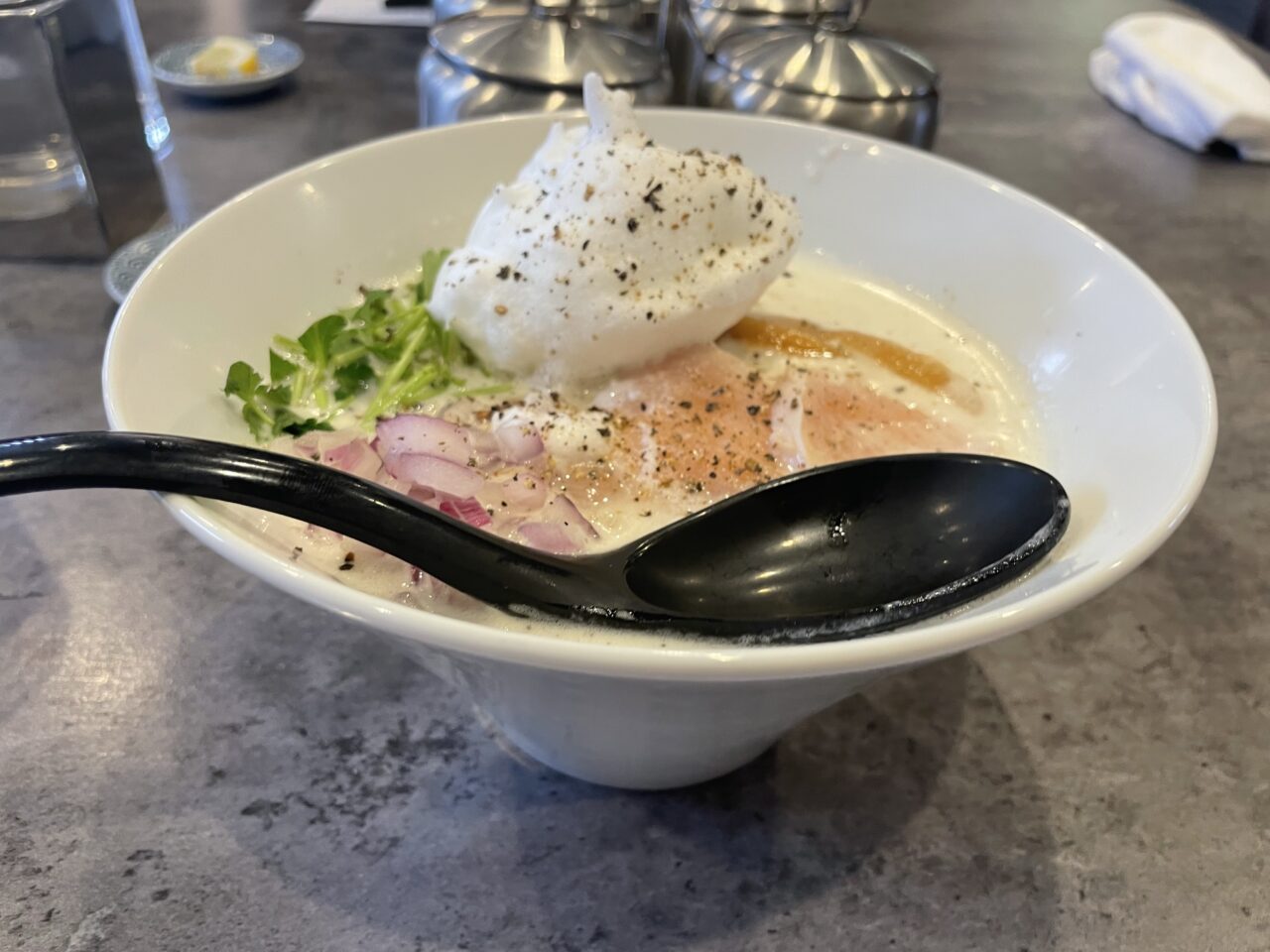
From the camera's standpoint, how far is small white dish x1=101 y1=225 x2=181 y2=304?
1328mm

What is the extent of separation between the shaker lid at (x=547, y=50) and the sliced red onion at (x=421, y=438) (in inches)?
34.8

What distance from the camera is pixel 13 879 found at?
69 centimetres

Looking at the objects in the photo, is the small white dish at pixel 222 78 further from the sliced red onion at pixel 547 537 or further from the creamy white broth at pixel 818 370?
the sliced red onion at pixel 547 537

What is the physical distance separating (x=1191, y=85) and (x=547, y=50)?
1.53 m

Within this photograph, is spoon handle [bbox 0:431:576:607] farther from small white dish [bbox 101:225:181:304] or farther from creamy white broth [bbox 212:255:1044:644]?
small white dish [bbox 101:225:181:304]

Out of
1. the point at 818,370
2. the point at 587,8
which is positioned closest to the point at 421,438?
the point at 818,370

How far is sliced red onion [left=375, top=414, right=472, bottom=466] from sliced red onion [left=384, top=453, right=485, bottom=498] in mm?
21

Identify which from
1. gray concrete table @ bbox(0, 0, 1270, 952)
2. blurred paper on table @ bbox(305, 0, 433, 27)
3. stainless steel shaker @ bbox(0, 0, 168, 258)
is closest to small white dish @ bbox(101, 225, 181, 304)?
stainless steel shaker @ bbox(0, 0, 168, 258)

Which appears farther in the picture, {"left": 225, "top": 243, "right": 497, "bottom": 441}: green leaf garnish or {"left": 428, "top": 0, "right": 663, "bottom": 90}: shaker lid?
{"left": 428, "top": 0, "right": 663, "bottom": 90}: shaker lid

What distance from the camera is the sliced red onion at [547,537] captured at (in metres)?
0.74

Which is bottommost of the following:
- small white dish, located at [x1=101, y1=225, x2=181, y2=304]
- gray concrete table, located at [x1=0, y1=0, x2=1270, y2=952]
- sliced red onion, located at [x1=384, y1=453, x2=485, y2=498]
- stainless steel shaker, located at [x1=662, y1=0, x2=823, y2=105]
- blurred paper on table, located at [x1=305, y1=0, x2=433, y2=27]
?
gray concrete table, located at [x1=0, y1=0, x2=1270, y2=952]

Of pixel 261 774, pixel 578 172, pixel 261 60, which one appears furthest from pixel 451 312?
pixel 261 60

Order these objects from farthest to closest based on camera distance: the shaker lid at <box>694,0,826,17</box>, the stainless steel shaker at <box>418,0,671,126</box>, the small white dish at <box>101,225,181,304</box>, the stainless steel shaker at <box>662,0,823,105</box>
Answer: the shaker lid at <box>694,0,826,17</box>, the stainless steel shaker at <box>662,0,823,105</box>, the stainless steel shaker at <box>418,0,671,126</box>, the small white dish at <box>101,225,181,304</box>

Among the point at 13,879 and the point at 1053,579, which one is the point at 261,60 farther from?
the point at 1053,579
